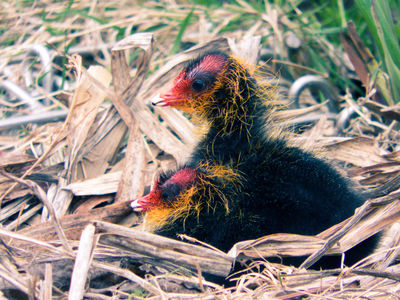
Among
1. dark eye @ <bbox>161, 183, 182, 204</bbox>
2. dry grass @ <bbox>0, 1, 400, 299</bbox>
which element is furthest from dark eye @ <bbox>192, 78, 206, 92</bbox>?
dark eye @ <bbox>161, 183, 182, 204</bbox>

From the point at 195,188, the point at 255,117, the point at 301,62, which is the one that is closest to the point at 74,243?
the point at 195,188

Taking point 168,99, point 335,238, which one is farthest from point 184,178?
point 335,238

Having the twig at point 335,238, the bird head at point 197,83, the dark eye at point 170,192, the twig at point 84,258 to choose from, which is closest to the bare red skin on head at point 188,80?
the bird head at point 197,83

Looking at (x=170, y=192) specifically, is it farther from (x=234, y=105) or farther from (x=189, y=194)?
(x=234, y=105)

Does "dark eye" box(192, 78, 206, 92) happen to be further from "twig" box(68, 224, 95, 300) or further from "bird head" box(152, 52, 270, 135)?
"twig" box(68, 224, 95, 300)

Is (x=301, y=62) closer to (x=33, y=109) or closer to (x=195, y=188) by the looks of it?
(x=195, y=188)

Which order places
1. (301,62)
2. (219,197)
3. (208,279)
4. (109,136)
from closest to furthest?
(208,279) → (219,197) → (109,136) → (301,62)

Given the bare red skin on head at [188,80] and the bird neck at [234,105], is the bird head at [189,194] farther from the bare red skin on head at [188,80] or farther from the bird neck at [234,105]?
the bare red skin on head at [188,80]
